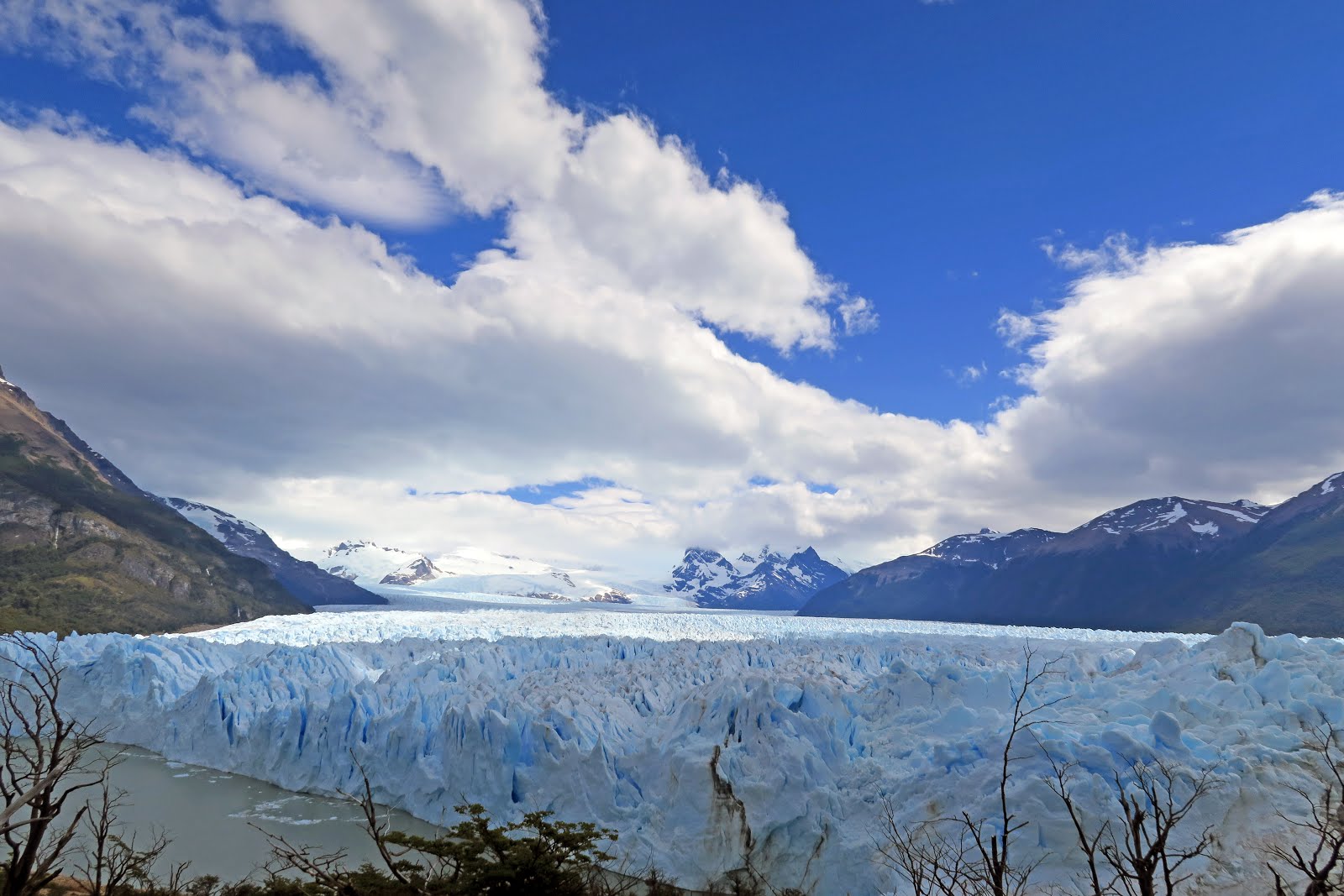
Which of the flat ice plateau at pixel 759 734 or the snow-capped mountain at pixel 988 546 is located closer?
the flat ice plateau at pixel 759 734

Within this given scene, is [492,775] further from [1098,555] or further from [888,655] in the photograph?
[1098,555]

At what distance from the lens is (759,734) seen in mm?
14289

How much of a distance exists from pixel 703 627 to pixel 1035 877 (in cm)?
3125

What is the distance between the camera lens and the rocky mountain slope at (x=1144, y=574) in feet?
240

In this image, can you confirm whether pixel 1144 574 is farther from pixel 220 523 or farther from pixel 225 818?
pixel 220 523

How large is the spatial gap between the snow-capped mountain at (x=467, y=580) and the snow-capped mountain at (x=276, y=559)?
5503 mm

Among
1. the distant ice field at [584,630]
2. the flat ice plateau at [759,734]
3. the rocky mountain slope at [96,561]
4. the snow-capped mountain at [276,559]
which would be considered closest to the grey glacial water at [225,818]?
the flat ice plateau at [759,734]

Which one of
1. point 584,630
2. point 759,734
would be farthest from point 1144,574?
point 759,734

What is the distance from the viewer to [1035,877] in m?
10.8

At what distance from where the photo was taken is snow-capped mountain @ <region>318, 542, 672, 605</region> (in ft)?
376

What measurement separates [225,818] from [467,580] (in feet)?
344

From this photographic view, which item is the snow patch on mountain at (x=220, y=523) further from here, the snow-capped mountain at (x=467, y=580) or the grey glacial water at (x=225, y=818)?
the grey glacial water at (x=225, y=818)

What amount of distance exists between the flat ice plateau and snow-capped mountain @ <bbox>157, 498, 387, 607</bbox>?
292 ft

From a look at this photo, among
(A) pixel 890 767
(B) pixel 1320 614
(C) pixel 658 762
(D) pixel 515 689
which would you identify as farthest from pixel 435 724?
(B) pixel 1320 614
